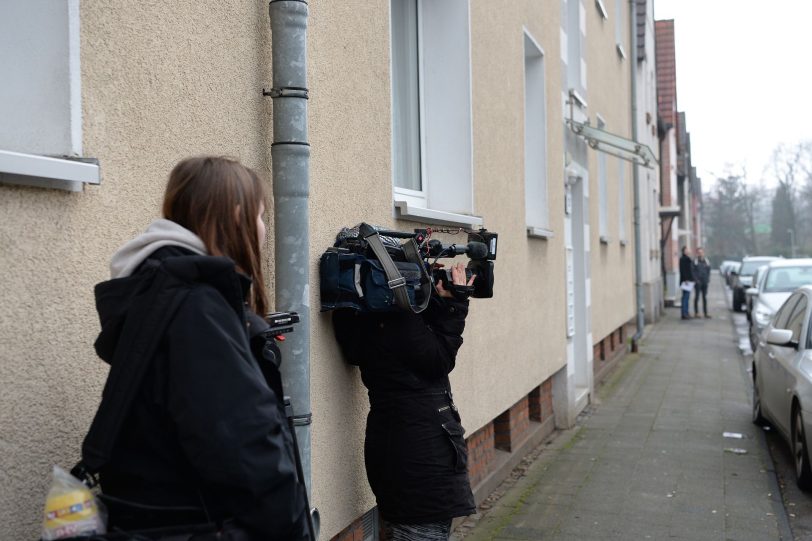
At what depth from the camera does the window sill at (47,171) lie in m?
2.21

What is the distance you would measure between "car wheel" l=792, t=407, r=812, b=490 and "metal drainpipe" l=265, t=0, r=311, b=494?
4818mm

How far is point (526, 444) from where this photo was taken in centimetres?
810

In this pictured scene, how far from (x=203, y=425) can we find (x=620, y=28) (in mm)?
16838

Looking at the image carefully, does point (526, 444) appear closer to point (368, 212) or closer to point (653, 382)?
point (368, 212)

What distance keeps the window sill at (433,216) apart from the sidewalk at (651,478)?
2033mm

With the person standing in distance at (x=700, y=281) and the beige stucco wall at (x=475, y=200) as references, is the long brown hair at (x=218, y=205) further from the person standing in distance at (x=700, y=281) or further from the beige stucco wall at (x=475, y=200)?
the person standing in distance at (x=700, y=281)

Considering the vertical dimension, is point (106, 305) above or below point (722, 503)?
above

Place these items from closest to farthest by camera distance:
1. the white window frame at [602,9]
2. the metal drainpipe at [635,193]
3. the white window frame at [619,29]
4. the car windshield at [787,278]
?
the white window frame at [602,9], the white window frame at [619,29], the car windshield at [787,278], the metal drainpipe at [635,193]

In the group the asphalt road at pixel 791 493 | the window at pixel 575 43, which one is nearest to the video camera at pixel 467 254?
the asphalt road at pixel 791 493

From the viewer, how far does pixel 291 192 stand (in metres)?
3.50

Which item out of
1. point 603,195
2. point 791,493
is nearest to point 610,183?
point 603,195

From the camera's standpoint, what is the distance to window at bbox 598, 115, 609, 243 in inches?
547

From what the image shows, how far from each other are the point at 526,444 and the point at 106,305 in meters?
6.49

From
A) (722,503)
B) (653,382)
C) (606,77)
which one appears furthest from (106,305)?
(606,77)
